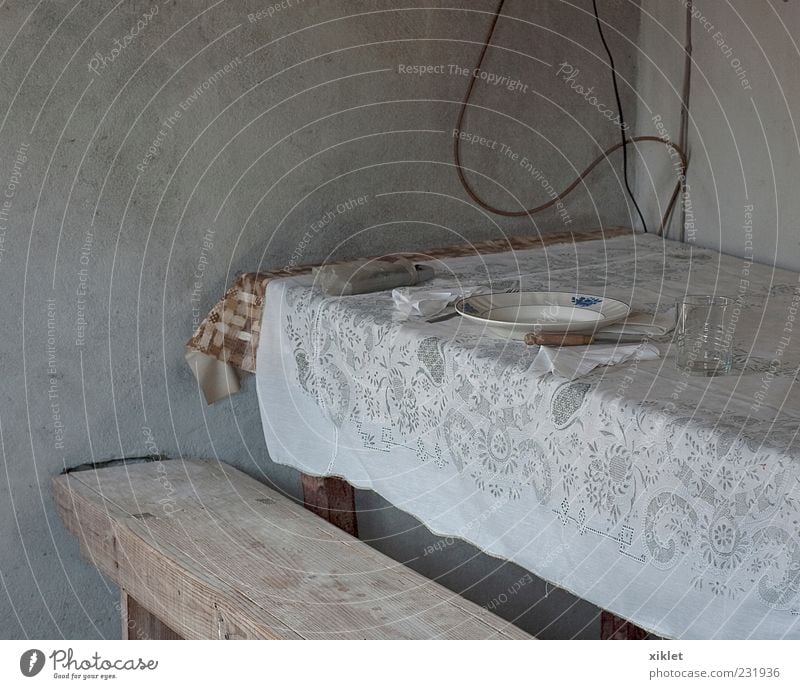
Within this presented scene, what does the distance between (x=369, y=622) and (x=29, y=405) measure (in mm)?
757

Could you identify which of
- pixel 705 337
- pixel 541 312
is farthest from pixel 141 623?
pixel 705 337

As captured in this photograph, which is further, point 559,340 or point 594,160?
point 594,160

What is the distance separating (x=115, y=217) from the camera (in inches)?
65.5

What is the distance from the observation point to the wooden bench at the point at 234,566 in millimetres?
1179

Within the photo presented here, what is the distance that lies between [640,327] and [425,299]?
0.30m

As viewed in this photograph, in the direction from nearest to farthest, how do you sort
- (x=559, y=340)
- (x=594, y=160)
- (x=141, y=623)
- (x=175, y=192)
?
1. (x=559, y=340)
2. (x=141, y=623)
3. (x=175, y=192)
4. (x=594, y=160)

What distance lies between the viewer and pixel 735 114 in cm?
203

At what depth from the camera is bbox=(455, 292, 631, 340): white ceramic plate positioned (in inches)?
49.2

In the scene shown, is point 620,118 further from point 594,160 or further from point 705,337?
point 705,337

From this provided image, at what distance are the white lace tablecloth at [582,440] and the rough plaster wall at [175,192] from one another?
22cm

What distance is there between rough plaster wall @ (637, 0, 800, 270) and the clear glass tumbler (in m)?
0.92

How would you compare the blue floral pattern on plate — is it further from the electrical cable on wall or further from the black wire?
the black wire

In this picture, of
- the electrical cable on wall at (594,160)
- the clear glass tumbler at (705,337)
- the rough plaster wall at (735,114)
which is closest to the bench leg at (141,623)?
the clear glass tumbler at (705,337)
